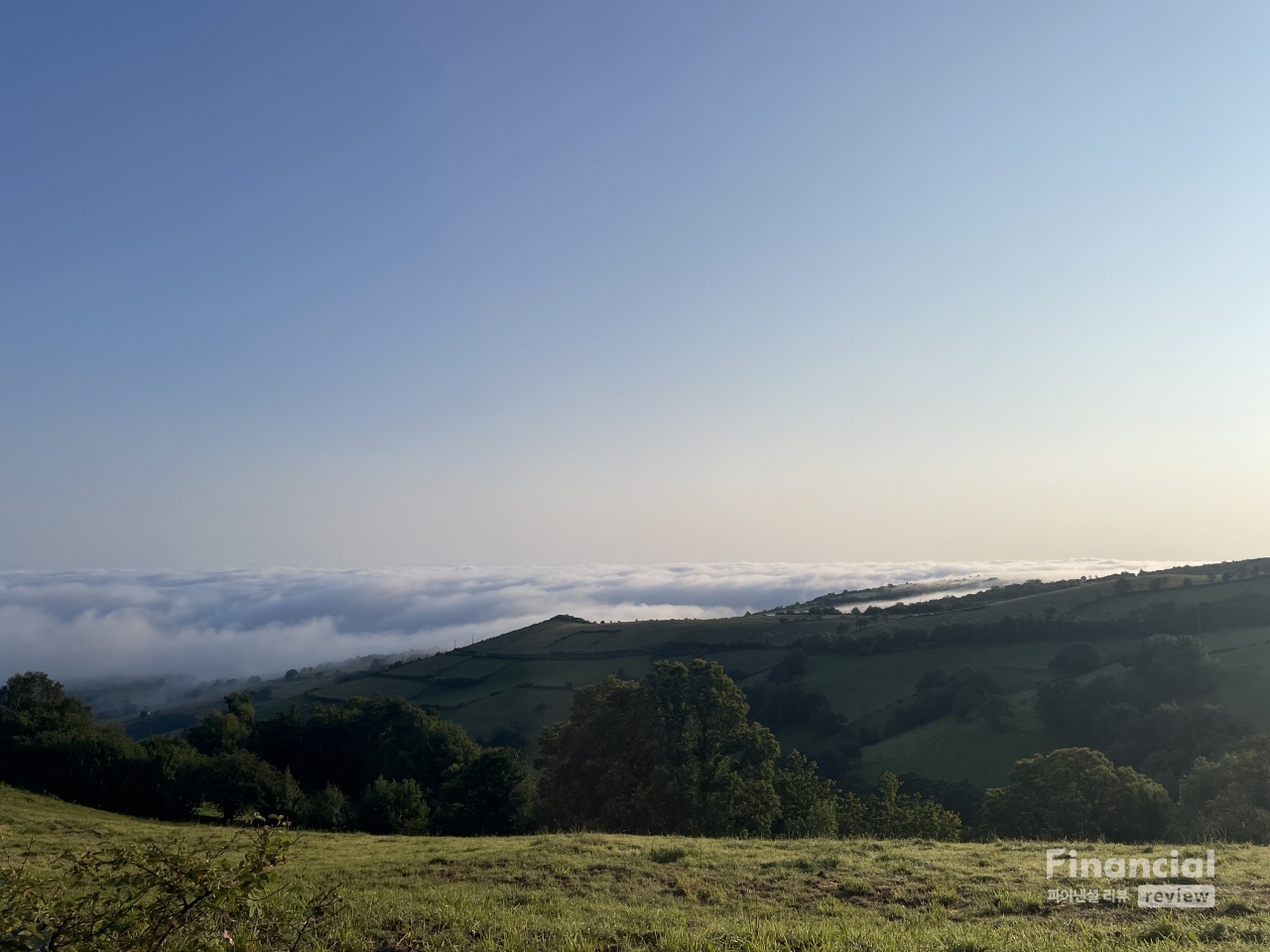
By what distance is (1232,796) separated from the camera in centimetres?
4200

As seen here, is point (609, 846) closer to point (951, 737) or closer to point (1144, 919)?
point (1144, 919)

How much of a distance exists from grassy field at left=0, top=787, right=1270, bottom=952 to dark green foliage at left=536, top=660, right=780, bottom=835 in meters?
22.3

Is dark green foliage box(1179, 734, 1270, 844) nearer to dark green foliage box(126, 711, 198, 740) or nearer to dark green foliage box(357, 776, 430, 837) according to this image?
dark green foliage box(357, 776, 430, 837)

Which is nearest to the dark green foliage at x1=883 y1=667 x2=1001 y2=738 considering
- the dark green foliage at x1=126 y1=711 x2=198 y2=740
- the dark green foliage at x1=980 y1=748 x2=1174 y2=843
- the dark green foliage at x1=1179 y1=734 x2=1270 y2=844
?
the dark green foliage at x1=1179 y1=734 x2=1270 y2=844

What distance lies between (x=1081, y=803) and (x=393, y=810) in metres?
45.5

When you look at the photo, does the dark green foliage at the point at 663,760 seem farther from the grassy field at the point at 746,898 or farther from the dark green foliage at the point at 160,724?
the dark green foliage at the point at 160,724

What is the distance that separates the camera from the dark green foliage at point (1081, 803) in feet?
146

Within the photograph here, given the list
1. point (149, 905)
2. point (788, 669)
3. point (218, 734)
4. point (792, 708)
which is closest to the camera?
point (149, 905)

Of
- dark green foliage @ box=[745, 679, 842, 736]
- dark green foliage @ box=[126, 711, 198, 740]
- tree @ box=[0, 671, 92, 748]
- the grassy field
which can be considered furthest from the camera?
dark green foliage @ box=[126, 711, 198, 740]

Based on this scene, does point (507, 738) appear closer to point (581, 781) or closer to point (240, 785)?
point (240, 785)

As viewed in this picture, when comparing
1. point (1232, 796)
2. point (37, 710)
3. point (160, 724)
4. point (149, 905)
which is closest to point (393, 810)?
point (37, 710)

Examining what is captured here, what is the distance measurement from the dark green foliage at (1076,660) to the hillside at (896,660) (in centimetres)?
163

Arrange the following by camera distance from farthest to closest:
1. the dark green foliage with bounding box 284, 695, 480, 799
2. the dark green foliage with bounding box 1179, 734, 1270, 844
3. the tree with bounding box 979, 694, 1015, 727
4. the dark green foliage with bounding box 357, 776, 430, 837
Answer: the tree with bounding box 979, 694, 1015, 727
the dark green foliage with bounding box 284, 695, 480, 799
the dark green foliage with bounding box 357, 776, 430, 837
the dark green foliage with bounding box 1179, 734, 1270, 844

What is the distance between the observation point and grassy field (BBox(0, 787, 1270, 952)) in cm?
1057
